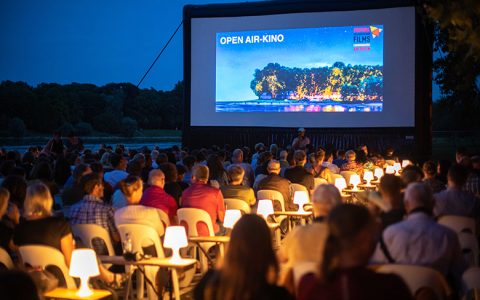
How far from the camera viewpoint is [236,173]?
27.1 ft

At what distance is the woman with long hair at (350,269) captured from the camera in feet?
8.80

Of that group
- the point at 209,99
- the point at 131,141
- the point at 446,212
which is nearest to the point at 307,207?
the point at 446,212

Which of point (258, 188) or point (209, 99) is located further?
point (209, 99)

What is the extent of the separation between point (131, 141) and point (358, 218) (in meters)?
24.1

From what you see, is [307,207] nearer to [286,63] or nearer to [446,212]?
[446,212]

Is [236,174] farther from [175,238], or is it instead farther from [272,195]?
[175,238]

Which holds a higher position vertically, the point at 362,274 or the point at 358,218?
the point at 358,218

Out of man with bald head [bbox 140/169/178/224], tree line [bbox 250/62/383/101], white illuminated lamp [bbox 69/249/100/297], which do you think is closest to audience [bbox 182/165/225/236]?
man with bald head [bbox 140/169/178/224]

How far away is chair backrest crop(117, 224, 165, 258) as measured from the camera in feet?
19.6

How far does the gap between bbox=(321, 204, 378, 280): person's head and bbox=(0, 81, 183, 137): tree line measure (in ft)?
70.0

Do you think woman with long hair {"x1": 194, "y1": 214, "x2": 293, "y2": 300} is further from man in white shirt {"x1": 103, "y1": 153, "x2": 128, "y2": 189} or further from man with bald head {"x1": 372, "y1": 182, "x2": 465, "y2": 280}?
man in white shirt {"x1": 103, "y1": 153, "x2": 128, "y2": 189}

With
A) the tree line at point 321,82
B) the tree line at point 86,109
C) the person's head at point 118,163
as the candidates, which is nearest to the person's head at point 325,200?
the person's head at point 118,163

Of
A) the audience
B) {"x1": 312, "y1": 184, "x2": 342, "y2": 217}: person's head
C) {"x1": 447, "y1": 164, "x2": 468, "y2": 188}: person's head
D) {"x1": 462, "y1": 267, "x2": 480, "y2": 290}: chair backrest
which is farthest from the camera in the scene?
the audience

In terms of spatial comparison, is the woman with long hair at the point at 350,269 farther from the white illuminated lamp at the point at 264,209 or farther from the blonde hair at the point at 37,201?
the white illuminated lamp at the point at 264,209
